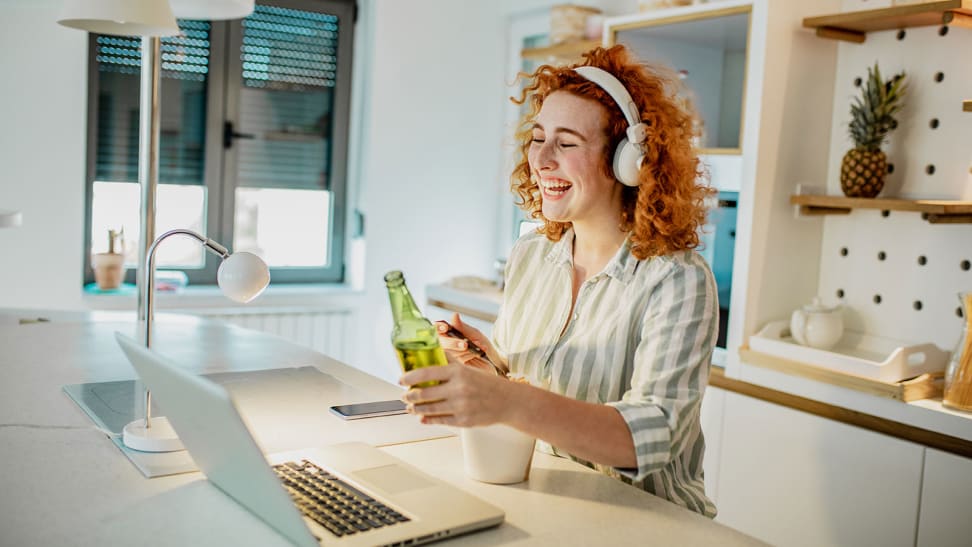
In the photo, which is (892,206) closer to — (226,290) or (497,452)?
(497,452)

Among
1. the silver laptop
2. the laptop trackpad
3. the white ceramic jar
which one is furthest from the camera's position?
the white ceramic jar

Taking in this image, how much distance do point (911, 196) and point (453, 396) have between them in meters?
1.98

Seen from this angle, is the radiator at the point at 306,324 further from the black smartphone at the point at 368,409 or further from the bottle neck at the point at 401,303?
the bottle neck at the point at 401,303

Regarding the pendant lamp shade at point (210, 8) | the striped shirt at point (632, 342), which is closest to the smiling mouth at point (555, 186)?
the striped shirt at point (632, 342)

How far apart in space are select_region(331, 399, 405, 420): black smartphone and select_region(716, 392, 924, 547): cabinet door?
4.14ft

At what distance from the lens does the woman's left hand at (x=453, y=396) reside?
3.91 feet

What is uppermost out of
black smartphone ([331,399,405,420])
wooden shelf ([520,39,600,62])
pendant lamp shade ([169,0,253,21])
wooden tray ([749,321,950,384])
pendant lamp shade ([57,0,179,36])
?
wooden shelf ([520,39,600,62])

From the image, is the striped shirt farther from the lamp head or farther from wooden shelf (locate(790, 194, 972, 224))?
wooden shelf (locate(790, 194, 972, 224))

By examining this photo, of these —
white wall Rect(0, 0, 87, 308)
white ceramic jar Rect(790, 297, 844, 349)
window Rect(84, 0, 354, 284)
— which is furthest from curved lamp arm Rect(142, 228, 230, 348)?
window Rect(84, 0, 354, 284)

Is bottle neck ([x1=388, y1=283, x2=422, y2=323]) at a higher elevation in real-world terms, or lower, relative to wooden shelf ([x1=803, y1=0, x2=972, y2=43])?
lower

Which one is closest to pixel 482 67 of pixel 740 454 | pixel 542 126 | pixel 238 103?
pixel 238 103

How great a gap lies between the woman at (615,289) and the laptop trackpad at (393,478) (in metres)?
0.18

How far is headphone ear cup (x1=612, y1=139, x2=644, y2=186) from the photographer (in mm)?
1690

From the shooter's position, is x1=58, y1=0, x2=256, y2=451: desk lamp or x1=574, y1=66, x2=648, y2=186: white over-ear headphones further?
x1=58, y1=0, x2=256, y2=451: desk lamp
